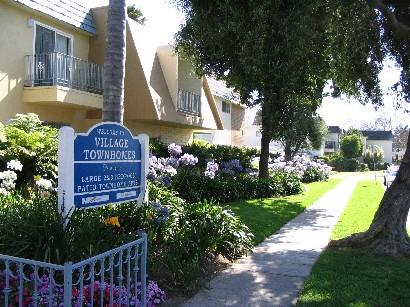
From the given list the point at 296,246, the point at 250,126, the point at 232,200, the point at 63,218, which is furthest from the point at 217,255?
the point at 250,126

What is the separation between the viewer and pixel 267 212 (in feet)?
41.2

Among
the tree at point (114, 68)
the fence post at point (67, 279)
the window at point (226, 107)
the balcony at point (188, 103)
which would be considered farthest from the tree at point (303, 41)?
the window at point (226, 107)

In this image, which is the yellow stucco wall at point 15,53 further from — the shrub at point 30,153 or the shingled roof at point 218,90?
the shingled roof at point 218,90

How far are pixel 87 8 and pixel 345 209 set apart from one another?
11184 millimetres

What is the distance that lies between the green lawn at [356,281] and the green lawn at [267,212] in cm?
190

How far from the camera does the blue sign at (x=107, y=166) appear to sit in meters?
5.81

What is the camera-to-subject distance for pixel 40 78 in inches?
543

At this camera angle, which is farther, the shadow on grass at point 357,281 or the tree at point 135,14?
the tree at point 135,14

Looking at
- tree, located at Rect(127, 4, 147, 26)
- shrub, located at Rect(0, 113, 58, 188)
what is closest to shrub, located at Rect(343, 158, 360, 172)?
tree, located at Rect(127, 4, 147, 26)

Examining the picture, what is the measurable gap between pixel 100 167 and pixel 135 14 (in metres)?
21.8

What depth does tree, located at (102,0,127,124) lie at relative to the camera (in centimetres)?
846

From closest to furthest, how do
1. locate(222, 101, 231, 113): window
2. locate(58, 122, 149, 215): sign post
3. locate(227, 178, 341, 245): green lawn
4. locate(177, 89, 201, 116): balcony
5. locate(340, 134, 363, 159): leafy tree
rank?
locate(58, 122, 149, 215): sign post, locate(227, 178, 341, 245): green lawn, locate(177, 89, 201, 116): balcony, locate(222, 101, 231, 113): window, locate(340, 134, 363, 159): leafy tree

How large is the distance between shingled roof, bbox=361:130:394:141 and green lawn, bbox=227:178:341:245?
3006 inches

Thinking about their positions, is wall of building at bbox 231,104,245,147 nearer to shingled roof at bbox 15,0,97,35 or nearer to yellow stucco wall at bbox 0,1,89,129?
shingled roof at bbox 15,0,97,35
